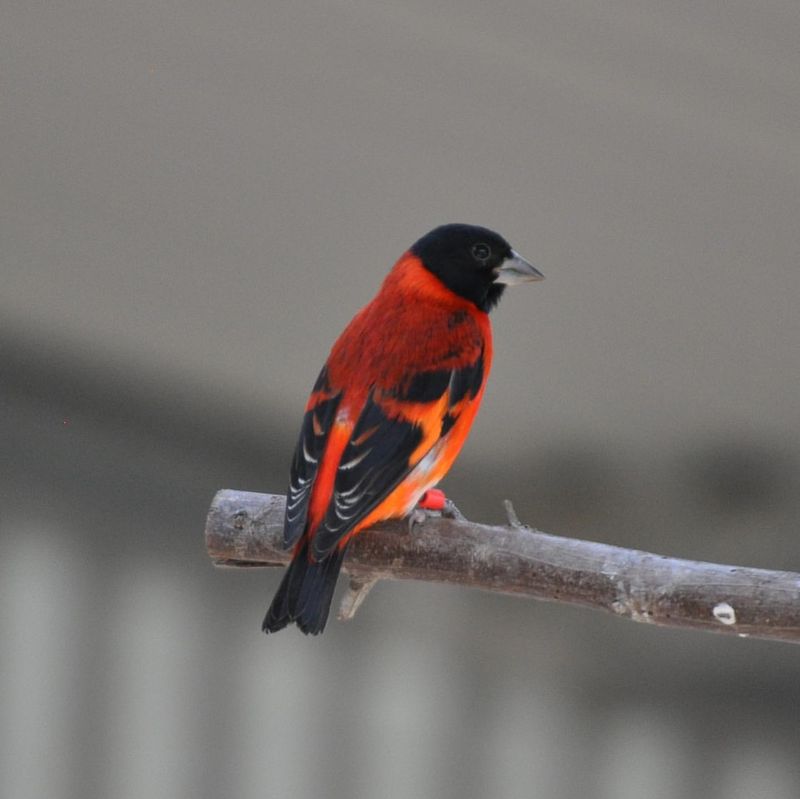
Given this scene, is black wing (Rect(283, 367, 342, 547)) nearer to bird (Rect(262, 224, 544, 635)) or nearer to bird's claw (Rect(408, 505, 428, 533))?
bird (Rect(262, 224, 544, 635))

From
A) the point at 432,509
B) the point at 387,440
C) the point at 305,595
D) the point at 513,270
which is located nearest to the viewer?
the point at 305,595

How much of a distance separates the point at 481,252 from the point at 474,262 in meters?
0.03

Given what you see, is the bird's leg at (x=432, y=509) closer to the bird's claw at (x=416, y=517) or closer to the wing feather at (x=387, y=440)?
the bird's claw at (x=416, y=517)

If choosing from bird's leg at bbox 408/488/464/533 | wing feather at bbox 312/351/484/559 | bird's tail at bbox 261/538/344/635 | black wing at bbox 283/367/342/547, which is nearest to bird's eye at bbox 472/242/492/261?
wing feather at bbox 312/351/484/559

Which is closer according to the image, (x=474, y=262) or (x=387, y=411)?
(x=387, y=411)

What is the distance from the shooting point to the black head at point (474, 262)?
147 inches

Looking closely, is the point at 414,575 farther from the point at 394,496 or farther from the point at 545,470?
the point at 545,470

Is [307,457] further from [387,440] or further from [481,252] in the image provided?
[481,252]

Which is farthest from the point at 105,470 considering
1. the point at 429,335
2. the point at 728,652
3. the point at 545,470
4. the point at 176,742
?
the point at 429,335

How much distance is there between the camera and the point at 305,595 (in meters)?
2.95

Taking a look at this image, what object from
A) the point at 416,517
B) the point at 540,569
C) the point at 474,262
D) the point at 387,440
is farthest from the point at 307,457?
the point at 474,262

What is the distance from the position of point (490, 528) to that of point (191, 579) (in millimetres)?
3721

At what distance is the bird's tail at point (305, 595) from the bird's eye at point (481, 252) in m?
1.00

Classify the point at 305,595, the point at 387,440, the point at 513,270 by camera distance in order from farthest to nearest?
the point at 513,270 < the point at 387,440 < the point at 305,595
